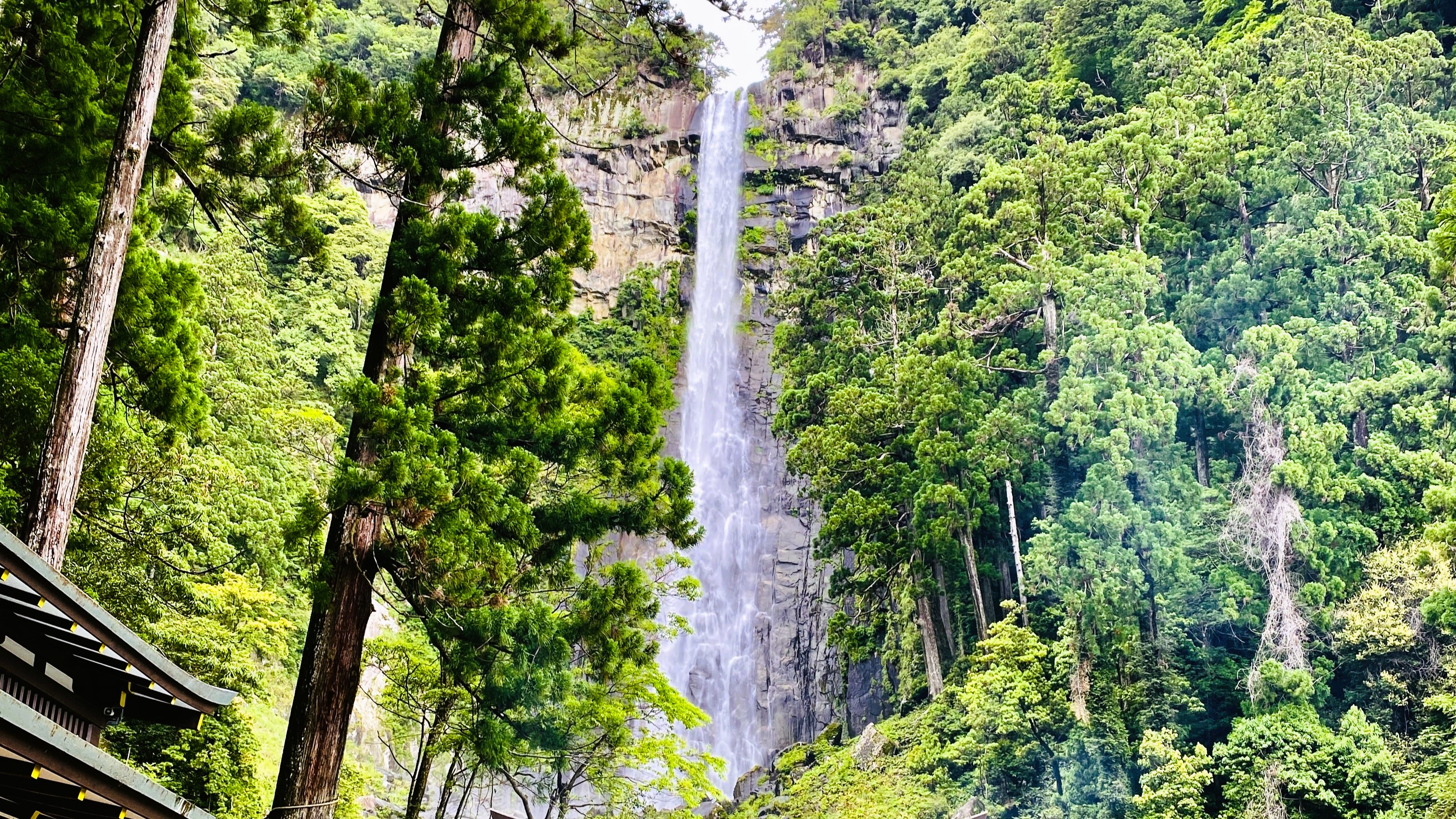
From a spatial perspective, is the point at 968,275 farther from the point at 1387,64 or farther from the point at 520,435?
the point at 520,435

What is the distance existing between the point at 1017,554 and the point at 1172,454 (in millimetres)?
2957

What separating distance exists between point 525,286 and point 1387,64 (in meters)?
18.2

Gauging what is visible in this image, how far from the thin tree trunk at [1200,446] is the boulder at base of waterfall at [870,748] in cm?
678

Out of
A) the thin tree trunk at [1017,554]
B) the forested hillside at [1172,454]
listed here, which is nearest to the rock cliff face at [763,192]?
the forested hillside at [1172,454]

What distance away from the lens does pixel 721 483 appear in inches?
1058

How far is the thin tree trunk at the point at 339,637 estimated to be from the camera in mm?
6648

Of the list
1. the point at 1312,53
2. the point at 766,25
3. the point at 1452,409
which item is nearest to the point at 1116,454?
the point at 1452,409

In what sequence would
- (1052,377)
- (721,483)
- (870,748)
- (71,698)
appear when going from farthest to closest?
(721,483) → (1052,377) → (870,748) → (71,698)

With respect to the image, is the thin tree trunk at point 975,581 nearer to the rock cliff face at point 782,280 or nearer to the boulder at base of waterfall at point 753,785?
the rock cliff face at point 782,280

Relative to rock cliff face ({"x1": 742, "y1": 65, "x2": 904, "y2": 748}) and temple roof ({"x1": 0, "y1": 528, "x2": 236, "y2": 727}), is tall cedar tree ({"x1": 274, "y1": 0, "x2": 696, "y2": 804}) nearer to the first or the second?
temple roof ({"x1": 0, "y1": 528, "x2": 236, "y2": 727})

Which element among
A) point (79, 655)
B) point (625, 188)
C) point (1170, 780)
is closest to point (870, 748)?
point (1170, 780)

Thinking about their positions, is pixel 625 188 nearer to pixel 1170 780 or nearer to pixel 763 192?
pixel 763 192

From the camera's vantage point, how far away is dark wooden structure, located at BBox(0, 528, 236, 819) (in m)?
3.46

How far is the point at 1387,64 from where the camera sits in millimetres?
20016
